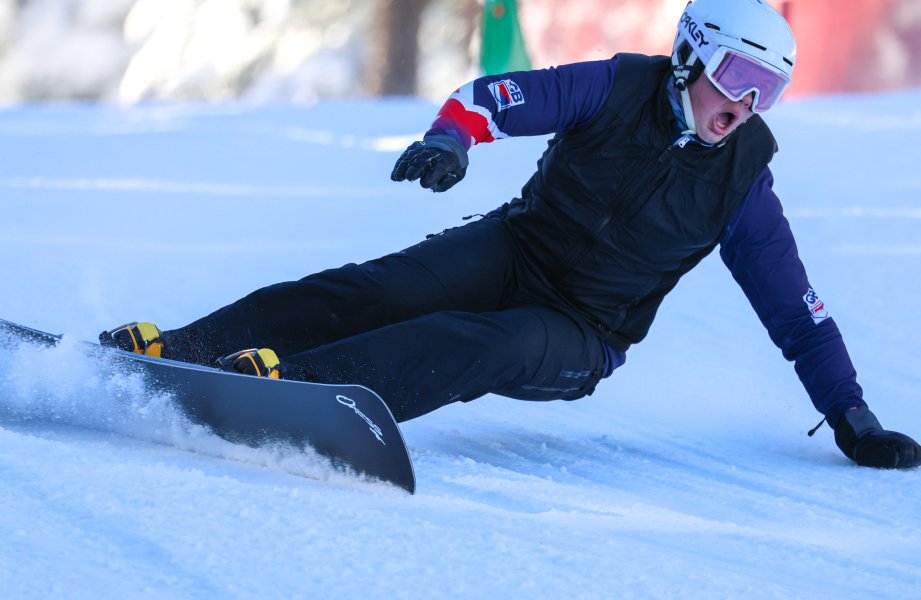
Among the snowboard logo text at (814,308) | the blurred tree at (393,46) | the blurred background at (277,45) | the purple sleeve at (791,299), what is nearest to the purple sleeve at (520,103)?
the purple sleeve at (791,299)

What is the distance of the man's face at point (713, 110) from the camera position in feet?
8.55

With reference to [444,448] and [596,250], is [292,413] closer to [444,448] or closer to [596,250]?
[444,448]

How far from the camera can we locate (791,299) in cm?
282

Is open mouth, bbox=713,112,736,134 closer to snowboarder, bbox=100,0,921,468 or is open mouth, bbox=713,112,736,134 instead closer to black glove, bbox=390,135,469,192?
snowboarder, bbox=100,0,921,468

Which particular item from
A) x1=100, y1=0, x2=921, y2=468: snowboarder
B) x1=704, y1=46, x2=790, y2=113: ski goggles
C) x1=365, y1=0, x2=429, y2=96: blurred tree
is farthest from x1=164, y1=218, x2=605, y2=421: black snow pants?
x1=365, y1=0, x2=429, y2=96: blurred tree

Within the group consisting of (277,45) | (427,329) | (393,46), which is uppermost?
(393,46)

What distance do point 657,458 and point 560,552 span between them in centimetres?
110

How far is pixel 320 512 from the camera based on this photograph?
1835 millimetres

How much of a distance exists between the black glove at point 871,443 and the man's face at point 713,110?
79 centimetres

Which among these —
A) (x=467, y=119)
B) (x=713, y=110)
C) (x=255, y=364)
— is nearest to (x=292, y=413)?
(x=255, y=364)

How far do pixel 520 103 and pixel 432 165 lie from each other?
37 centimetres

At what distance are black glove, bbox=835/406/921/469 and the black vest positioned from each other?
568 mm

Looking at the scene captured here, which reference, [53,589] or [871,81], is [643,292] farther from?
[871,81]

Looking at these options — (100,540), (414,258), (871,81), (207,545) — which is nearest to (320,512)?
(207,545)
